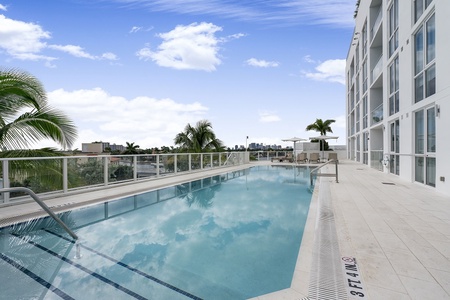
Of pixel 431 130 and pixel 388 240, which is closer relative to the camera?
pixel 388 240

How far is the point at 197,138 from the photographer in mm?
20812

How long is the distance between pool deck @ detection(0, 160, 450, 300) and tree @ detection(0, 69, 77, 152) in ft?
5.46

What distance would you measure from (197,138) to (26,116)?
14.9 meters

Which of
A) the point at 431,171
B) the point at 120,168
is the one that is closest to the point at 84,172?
the point at 120,168

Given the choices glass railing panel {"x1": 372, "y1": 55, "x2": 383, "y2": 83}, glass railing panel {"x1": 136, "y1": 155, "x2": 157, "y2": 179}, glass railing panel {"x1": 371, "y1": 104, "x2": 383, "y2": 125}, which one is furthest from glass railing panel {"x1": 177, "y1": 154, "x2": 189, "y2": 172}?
glass railing panel {"x1": 372, "y1": 55, "x2": 383, "y2": 83}

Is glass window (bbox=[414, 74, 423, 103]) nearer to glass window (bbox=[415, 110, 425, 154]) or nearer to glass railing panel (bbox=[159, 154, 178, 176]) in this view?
glass window (bbox=[415, 110, 425, 154])

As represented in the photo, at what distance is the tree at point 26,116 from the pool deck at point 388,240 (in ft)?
5.46

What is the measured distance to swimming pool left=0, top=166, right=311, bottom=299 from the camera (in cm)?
248

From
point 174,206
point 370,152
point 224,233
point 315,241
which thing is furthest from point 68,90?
point 370,152

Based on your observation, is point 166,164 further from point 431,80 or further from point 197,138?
point 197,138

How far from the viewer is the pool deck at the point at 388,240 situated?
2182 mm

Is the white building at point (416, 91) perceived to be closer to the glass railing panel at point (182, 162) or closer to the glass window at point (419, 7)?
the glass window at point (419, 7)

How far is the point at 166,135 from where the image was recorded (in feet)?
69.9

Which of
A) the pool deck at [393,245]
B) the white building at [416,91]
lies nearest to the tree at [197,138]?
the white building at [416,91]
